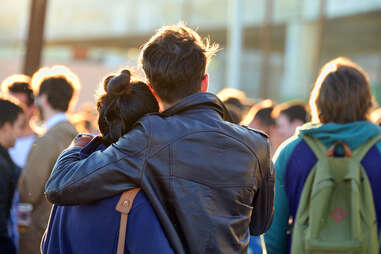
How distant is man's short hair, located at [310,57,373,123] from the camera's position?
11.5 feet

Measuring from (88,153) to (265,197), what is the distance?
2.52 ft

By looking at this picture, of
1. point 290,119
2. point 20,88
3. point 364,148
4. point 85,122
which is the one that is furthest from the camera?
point 85,122

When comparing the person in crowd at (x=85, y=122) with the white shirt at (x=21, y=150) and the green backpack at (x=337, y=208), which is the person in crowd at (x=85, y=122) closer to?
the white shirt at (x=21, y=150)

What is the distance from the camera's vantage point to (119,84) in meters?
2.38

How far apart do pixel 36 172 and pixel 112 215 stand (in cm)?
215

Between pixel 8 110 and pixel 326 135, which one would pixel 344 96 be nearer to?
pixel 326 135

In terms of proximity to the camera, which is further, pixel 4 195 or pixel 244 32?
pixel 244 32

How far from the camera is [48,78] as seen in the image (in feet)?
16.0

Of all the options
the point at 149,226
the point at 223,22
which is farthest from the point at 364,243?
the point at 223,22

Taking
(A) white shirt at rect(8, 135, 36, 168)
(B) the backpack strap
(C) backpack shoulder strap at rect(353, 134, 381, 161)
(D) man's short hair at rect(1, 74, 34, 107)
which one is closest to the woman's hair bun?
(B) the backpack strap

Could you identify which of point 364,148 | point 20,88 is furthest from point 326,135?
point 20,88

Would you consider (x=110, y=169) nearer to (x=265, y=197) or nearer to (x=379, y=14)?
(x=265, y=197)

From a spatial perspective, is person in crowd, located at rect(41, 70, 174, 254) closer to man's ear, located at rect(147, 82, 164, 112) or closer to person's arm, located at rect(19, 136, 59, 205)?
man's ear, located at rect(147, 82, 164, 112)

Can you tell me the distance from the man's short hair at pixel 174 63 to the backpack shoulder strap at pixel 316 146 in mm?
1232
